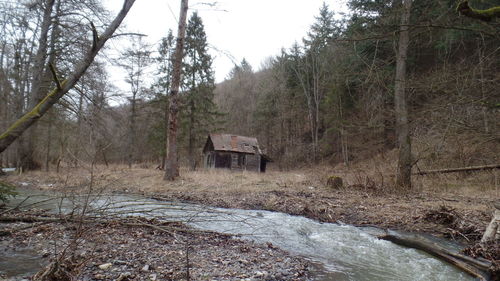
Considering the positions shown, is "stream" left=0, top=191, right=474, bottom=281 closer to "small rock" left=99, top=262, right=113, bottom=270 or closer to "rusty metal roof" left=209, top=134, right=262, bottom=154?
"small rock" left=99, top=262, right=113, bottom=270

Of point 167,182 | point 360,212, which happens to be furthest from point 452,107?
point 167,182

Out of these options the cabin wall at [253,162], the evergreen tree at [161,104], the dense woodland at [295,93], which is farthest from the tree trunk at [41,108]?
the cabin wall at [253,162]

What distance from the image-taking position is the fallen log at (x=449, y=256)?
3564mm

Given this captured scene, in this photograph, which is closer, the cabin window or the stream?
the stream

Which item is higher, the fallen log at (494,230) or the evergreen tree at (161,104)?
the evergreen tree at (161,104)

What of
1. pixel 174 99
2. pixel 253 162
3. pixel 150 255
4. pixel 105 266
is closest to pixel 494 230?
pixel 150 255

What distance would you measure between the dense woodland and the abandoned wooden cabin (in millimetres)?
1709

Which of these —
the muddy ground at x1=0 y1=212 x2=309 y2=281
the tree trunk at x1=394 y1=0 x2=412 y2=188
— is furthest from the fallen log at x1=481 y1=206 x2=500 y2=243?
the tree trunk at x1=394 y1=0 x2=412 y2=188

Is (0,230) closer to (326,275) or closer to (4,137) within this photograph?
(4,137)

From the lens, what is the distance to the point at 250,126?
136 feet

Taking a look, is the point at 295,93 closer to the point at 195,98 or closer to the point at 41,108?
the point at 195,98

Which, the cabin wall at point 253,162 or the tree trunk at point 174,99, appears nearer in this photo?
the tree trunk at point 174,99

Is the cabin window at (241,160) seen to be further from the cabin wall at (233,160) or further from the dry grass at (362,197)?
the dry grass at (362,197)

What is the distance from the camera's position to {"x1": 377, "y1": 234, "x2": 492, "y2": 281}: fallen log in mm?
3564
